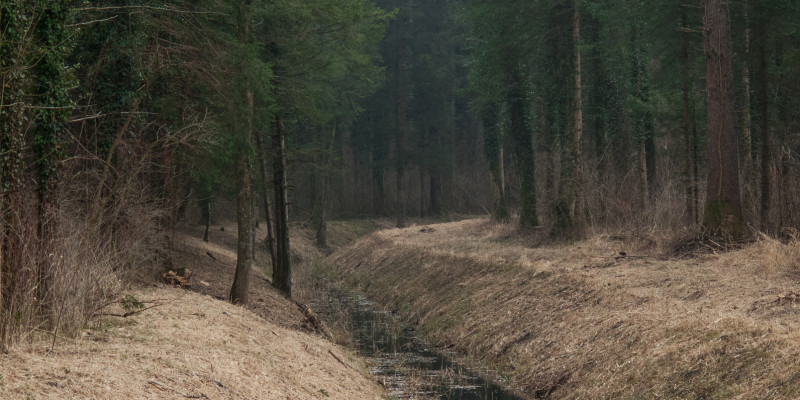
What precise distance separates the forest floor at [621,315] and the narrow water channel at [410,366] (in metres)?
0.47

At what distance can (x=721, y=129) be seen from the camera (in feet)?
48.0

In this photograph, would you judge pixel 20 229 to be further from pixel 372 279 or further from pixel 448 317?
pixel 372 279

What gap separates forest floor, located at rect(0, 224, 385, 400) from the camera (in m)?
6.18

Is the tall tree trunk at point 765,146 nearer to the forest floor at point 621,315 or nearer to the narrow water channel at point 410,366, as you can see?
the forest floor at point 621,315

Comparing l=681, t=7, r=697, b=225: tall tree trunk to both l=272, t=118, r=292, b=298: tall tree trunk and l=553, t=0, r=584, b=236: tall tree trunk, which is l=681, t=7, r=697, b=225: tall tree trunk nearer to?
l=553, t=0, r=584, b=236: tall tree trunk

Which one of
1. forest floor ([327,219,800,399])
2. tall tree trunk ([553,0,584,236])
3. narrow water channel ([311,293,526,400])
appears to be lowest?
narrow water channel ([311,293,526,400])

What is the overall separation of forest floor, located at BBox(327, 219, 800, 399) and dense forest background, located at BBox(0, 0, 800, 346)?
1.98 meters

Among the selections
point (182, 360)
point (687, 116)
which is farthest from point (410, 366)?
point (687, 116)

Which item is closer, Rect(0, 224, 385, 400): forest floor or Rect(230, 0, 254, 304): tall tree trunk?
Rect(0, 224, 385, 400): forest floor

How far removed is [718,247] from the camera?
1433 cm

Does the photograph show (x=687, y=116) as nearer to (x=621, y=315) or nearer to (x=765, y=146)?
(x=765, y=146)

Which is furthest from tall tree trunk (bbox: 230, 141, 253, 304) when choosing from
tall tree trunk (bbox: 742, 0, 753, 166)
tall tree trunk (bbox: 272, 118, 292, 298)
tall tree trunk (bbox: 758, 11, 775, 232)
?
tall tree trunk (bbox: 742, 0, 753, 166)

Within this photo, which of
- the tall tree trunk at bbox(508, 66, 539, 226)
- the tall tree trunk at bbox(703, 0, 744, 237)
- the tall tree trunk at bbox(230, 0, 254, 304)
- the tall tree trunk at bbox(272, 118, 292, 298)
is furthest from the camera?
the tall tree trunk at bbox(508, 66, 539, 226)

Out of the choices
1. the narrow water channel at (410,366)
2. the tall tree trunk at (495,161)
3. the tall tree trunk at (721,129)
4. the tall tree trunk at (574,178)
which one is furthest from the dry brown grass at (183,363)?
the tall tree trunk at (495,161)
